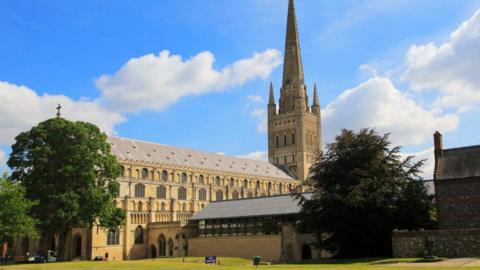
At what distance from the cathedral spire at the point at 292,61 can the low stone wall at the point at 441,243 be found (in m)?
91.0

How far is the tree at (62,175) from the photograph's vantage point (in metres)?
58.2

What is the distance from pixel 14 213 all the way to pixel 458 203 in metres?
42.6

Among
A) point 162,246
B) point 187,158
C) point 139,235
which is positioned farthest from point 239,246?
point 187,158

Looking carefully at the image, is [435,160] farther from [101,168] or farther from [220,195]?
[220,195]

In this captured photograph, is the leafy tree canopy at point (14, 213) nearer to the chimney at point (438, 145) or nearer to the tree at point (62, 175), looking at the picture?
the tree at point (62, 175)

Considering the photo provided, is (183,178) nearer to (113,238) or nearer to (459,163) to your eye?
(113,238)

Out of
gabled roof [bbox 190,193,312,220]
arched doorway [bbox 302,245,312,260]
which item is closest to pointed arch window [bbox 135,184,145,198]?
gabled roof [bbox 190,193,312,220]

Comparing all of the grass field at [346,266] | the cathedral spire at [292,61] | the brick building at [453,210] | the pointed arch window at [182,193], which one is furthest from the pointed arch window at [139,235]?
the cathedral spire at [292,61]

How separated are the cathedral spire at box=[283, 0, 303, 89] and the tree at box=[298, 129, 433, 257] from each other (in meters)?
80.5

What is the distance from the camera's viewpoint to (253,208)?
7375cm

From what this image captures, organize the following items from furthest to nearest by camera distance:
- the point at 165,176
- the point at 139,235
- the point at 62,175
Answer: the point at 165,176
the point at 139,235
the point at 62,175

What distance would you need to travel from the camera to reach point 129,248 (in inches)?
3233

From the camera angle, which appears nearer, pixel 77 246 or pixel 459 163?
pixel 459 163

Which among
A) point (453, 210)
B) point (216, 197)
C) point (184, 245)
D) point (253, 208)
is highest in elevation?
point (216, 197)
